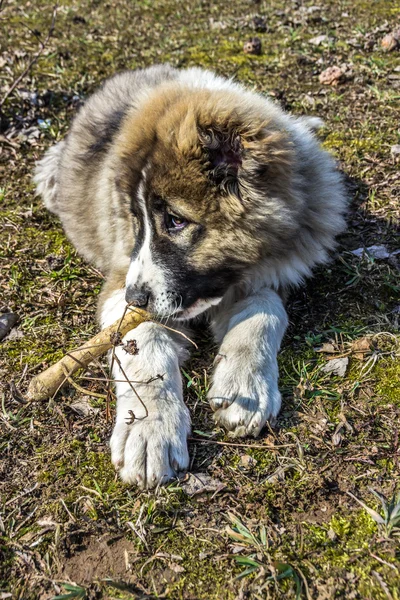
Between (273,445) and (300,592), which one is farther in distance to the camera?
(273,445)

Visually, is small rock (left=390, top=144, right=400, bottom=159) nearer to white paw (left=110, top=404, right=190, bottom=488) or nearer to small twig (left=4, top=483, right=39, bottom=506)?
white paw (left=110, top=404, right=190, bottom=488)

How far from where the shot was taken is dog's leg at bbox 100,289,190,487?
98.9 inches

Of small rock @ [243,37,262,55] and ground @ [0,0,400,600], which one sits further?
small rock @ [243,37,262,55]

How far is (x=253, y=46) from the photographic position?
20.1ft

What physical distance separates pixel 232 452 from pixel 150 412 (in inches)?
15.7

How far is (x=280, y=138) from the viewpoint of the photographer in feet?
9.60

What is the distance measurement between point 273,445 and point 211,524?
0.47 metres

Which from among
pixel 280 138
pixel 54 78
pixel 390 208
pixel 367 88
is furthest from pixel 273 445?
pixel 54 78

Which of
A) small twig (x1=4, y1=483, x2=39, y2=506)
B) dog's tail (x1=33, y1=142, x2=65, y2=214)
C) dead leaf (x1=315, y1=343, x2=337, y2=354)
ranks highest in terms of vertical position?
dog's tail (x1=33, y1=142, x2=65, y2=214)

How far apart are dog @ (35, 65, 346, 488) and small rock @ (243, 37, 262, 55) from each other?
108 inches

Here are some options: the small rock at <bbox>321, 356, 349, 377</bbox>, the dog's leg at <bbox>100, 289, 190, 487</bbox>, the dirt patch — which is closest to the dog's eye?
the dog's leg at <bbox>100, 289, 190, 487</bbox>

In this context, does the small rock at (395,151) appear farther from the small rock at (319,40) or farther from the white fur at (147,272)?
the white fur at (147,272)

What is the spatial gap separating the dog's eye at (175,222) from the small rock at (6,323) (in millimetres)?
1147

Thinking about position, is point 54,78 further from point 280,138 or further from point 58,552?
point 58,552
